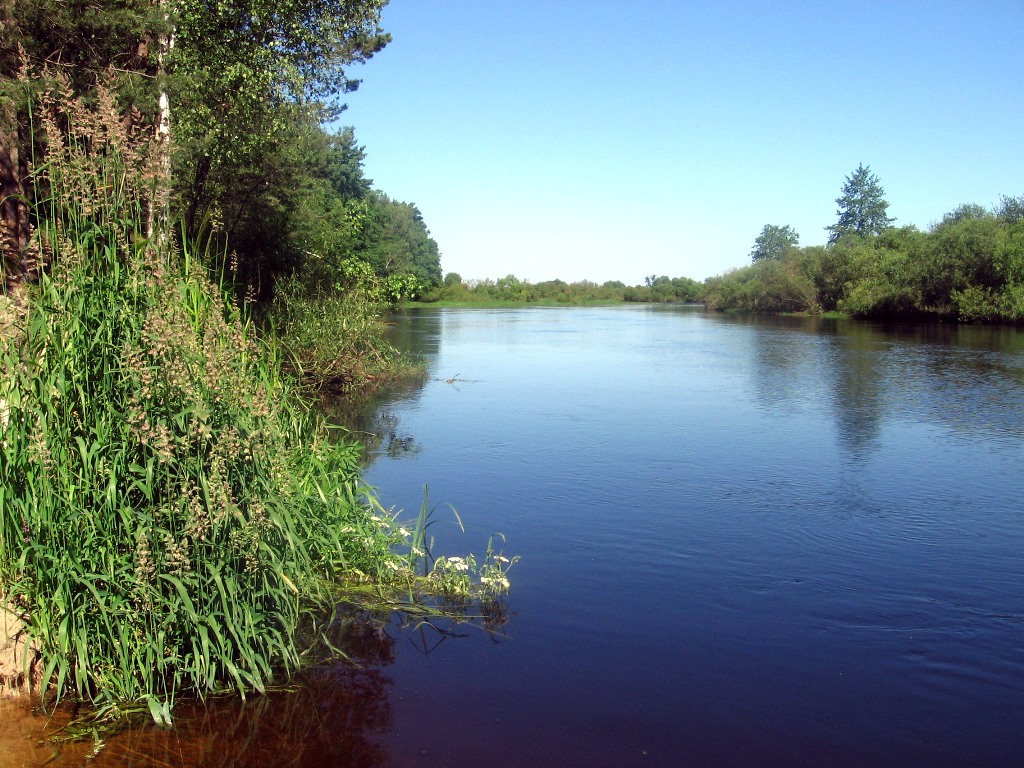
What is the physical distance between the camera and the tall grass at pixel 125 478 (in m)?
4.28

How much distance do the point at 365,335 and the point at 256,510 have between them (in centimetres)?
1364

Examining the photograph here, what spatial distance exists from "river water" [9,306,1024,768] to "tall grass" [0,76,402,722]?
437 millimetres

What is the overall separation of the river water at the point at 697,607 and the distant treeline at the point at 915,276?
30.2 meters

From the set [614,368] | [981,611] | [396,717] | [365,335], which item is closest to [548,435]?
[365,335]

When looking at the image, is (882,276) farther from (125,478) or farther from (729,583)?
(125,478)

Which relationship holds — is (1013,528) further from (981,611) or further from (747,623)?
(747,623)

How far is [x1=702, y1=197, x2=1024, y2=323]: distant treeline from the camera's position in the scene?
4153 cm

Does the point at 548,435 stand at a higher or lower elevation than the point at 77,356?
lower

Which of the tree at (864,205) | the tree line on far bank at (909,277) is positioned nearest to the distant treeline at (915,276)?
the tree line on far bank at (909,277)

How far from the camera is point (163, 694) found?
457cm

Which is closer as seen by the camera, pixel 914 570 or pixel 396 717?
pixel 396 717

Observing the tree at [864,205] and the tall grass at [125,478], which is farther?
the tree at [864,205]

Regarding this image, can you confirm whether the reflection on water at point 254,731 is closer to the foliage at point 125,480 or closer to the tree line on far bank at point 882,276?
the foliage at point 125,480

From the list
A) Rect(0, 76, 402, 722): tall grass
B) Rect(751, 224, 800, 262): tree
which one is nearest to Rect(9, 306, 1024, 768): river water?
Rect(0, 76, 402, 722): tall grass
